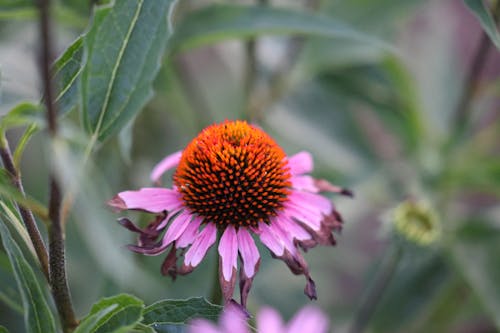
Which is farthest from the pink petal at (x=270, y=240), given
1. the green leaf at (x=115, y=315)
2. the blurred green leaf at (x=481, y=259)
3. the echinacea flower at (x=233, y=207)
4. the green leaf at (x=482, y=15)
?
the blurred green leaf at (x=481, y=259)

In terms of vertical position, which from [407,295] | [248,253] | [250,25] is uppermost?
[250,25]

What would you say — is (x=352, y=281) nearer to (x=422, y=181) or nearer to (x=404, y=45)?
(x=404, y=45)

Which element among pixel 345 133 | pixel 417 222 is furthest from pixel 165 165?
pixel 345 133

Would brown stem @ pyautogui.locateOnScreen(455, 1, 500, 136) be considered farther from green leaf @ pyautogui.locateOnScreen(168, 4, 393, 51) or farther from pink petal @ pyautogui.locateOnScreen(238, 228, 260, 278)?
pink petal @ pyautogui.locateOnScreen(238, 228, 260, 278)

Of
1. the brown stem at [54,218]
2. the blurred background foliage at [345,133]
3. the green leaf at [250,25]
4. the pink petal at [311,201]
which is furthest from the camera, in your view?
the blurred background foliage at [345,133]

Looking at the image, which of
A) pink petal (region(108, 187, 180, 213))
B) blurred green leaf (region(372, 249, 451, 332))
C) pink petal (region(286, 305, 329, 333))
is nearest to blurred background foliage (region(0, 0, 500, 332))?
blurred green leaf (region(372, 249, 451, 332))

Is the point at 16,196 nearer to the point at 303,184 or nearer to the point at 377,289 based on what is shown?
the point at 303,184

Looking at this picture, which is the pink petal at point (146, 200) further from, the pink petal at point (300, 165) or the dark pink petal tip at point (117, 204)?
the pink petal at point (300, 165)
